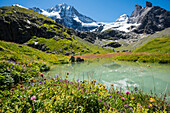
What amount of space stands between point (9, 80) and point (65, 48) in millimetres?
87209

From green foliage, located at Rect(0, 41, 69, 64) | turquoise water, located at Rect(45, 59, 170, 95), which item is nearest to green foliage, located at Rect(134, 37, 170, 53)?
turquoise water, located at Rect(45, 59, 170, 95)

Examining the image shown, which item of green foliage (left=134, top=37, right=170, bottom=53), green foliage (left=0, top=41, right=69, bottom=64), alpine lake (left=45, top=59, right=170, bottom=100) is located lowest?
alpine lake (left=45, top=59, right=170, bottom=100)

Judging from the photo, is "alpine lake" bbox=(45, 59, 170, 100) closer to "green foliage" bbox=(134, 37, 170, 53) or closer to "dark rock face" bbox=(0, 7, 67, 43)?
"green foliage" bbox=(134, 37, 170, 53)

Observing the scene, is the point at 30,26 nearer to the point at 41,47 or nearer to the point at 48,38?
the point at 48,38

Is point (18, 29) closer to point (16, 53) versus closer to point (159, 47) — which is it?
point (16, 53)

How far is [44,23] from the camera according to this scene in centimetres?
12469

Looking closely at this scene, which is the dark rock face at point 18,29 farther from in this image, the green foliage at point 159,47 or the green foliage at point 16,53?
the green foliage at point 159,47

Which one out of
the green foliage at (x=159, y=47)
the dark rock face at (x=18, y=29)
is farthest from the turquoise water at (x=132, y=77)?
the dark rock face at (x=18, y=29)

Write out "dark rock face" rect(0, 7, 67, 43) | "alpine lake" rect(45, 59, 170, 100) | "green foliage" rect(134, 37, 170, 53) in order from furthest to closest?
"dark rock face" rect(0, 7, 67, 43) → "green foliage" rect(134, 37, 170, 53) → "alpine lake" rect(45, 59, 170, 100)

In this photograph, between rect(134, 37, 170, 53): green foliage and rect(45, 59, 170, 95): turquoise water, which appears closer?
rect(45, 59, 170, 95): turquoise water

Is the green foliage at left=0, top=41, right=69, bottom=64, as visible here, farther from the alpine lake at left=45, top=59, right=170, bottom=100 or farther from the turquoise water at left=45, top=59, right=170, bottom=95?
the turquoise water at left=45, top=59, right=170, bottom=95

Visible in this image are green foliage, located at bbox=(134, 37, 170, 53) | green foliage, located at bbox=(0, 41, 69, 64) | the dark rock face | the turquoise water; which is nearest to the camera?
the turquoise water

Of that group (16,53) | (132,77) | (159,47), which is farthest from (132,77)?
(159,47)

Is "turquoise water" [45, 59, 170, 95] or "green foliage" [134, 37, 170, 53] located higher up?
"green foliage" [134, 37, 170, 53]
